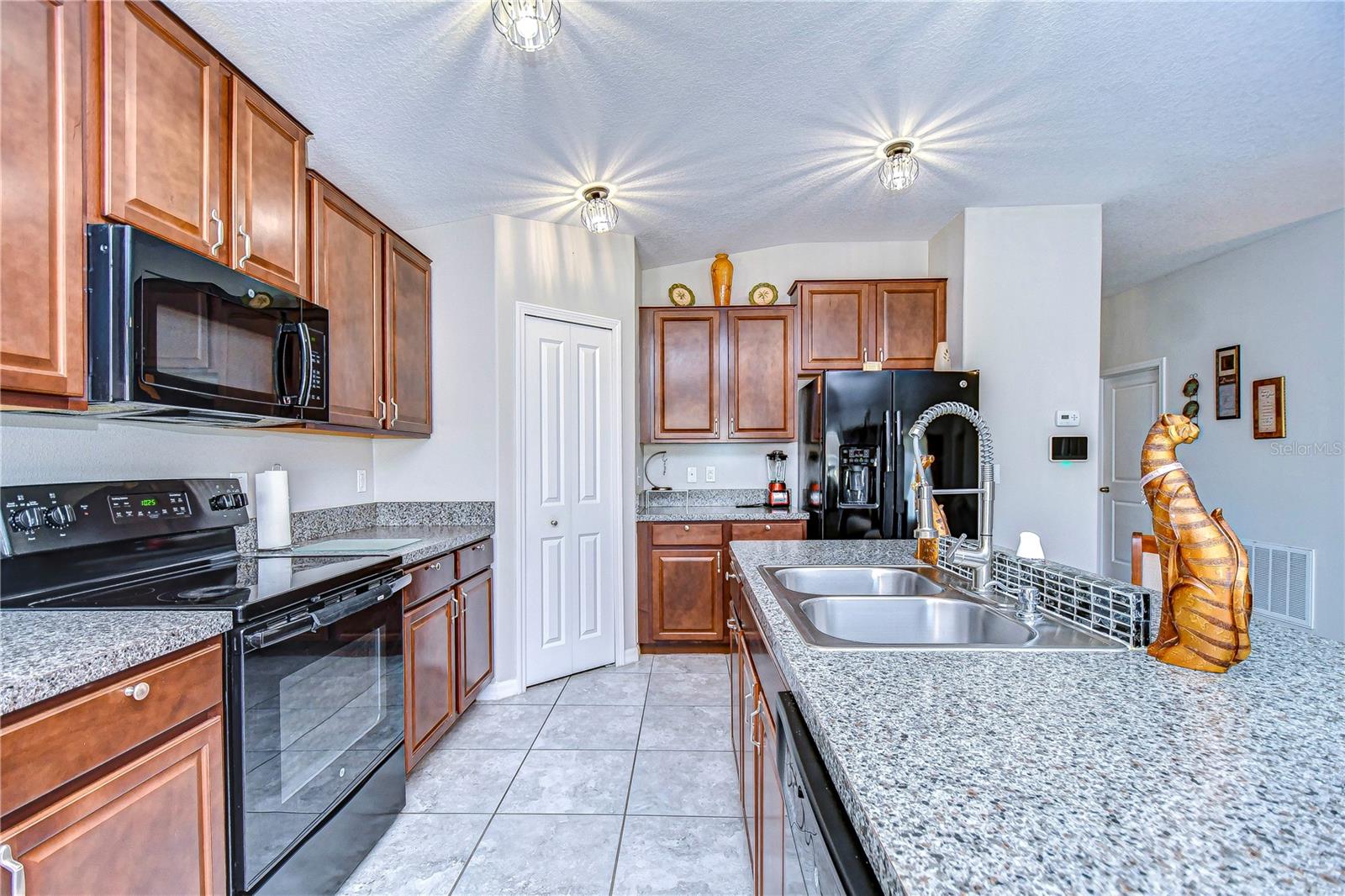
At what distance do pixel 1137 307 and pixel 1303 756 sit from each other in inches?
204

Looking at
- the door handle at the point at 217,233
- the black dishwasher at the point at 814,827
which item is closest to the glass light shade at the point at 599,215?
the door handle at the point at 217,233

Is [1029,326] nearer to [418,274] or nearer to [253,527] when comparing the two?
[418,274]

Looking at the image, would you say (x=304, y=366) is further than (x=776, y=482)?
No


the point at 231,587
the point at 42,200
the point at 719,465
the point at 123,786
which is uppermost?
the point at 42,200

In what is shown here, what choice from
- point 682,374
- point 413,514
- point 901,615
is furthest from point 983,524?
point 413,514

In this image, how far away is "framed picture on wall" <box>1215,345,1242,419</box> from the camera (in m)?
3.59

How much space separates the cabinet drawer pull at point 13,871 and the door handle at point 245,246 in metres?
1.40

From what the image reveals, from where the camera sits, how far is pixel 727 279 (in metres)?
3.64

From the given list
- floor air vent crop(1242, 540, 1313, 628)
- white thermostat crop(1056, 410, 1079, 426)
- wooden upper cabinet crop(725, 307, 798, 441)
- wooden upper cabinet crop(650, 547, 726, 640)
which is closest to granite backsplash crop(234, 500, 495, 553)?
wooden upper cabinet crop(650, 547, 726, 640)

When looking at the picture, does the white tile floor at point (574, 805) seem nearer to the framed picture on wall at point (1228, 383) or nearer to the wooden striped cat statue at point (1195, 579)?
the wooden striped cat statue at point (1195, 579)

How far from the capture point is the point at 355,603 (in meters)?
1.60

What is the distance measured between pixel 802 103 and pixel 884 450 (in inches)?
67.9

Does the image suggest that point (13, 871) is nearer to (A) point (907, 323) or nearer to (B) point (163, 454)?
(B) point (163, 454)

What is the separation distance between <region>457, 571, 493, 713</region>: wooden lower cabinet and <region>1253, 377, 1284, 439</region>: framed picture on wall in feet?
15.5
